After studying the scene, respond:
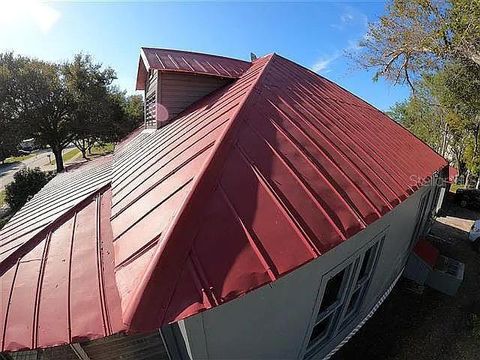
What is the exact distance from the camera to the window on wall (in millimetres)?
5395

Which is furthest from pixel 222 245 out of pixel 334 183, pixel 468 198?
pixel 468 198

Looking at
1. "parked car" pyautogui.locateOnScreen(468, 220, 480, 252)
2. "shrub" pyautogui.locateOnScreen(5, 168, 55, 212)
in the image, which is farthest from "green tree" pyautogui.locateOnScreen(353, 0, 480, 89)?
"shrub" pyautogui.locateOnScreen(5, 168, 55, 212)

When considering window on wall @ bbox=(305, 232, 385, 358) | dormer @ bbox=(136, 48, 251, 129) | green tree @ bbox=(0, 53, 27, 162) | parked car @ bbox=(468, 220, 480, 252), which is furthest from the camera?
green tree @ bbox=(0, 53, 27, 162)

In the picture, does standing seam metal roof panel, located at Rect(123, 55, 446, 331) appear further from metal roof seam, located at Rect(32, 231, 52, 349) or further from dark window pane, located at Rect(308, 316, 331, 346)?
dark window pane, located at Rect(308, 316, 331, 346)

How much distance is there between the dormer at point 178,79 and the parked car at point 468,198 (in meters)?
18.3

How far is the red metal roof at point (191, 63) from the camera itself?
9062 millimetres

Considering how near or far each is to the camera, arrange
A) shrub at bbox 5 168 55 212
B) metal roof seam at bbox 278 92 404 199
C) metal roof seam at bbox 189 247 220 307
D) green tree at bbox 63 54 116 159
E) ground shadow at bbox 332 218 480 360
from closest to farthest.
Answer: metal roof seam at bbox 189 247 220 307 → metal roof seam at bbox 278 92 404 199 → ground shadow at bbox 332 218 480 360 → shrub at bbox 5 168 55 212 → green tree at bbox 63 54 116 159

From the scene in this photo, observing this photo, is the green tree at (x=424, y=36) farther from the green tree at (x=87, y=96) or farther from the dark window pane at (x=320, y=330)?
the green tree at (x=87, y=96)

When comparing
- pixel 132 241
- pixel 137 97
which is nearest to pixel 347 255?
pixel 132 241

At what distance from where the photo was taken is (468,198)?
19.4m

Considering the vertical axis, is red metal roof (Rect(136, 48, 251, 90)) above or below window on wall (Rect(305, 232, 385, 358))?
above

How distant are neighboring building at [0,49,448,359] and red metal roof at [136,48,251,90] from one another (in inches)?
133

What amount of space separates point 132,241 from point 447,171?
12450 mm

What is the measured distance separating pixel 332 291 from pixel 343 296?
225mm
